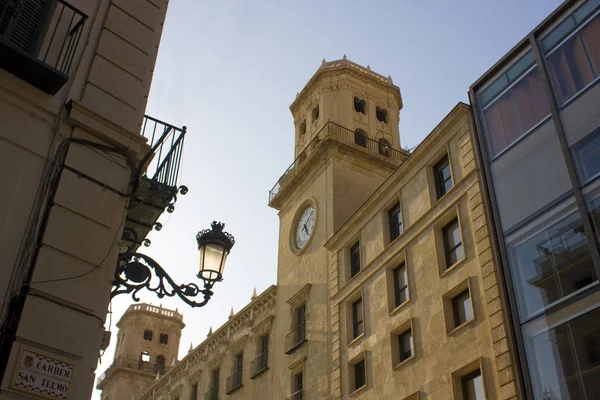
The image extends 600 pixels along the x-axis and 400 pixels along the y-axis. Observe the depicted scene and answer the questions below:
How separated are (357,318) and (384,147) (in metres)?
13.6

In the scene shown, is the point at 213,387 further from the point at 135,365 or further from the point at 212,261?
the point at 212,261

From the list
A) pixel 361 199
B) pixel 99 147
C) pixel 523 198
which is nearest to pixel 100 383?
pixel 361 199

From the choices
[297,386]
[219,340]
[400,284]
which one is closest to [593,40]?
[400,284]

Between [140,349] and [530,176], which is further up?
[140,349]

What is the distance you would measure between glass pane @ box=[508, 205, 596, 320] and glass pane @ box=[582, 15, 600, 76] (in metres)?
3.82

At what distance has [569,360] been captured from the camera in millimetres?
14203

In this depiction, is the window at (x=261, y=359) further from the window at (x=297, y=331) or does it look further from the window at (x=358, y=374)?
the window at (x=358, y=374)

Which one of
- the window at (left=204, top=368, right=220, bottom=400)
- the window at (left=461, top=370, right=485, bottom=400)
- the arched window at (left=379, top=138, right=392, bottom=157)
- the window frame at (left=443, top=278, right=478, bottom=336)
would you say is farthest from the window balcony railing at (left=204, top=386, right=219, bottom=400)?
the window at (left=461, top=370, right=485, bottom=400)

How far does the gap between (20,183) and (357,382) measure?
18180 mm

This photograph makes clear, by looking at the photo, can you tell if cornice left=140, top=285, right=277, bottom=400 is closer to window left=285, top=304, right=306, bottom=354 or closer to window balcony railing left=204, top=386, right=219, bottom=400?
window balcony railing left=204, top=386, right=219, bottom=400

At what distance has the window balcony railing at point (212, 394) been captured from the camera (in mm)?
35219

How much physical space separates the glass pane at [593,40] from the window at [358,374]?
12.9 metres

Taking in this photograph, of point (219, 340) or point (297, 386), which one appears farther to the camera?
point (219, 340)

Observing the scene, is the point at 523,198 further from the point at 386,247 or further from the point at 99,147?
the point at 99,147
